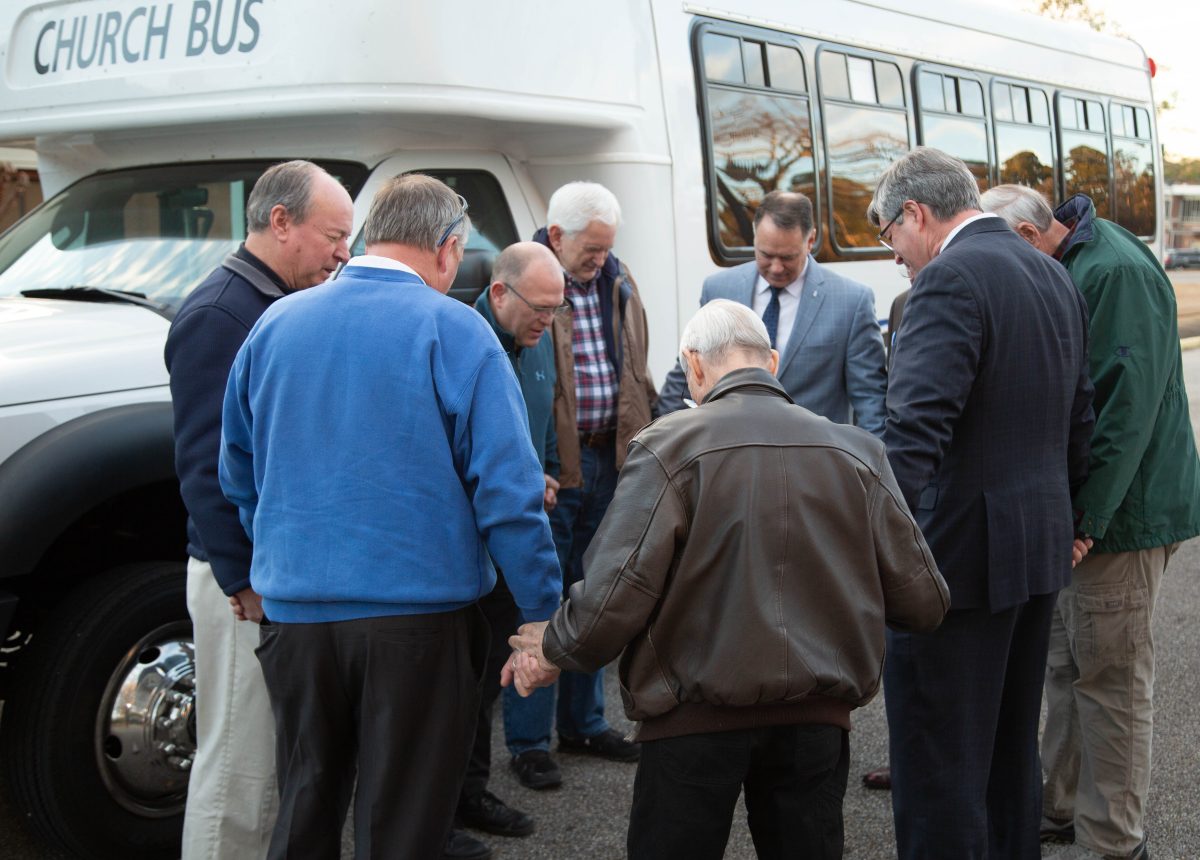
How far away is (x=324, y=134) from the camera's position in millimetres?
4496

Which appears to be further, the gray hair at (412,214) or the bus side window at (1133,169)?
the bus side window at (1133,169)

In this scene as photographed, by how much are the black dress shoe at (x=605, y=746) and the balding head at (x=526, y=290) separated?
1613 mm

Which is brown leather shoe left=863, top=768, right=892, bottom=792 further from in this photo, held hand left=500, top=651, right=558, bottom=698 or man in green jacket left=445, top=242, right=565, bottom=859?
held hand left=500, top=651, right=558, bottom=698

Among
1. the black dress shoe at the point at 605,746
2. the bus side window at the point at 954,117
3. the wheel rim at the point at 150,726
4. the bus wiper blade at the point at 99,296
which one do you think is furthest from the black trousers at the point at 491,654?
the bus side window at the point at 954,117

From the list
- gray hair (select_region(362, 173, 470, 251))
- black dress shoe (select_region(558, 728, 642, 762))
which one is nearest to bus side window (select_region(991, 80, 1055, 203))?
black dress shoe (select_region(558, 728, 642, 762))

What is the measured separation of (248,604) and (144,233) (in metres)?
2.07

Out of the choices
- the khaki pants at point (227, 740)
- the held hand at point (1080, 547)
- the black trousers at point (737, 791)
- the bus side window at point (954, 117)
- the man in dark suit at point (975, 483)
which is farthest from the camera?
the bus side window at point (954, 117)

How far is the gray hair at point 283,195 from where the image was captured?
3.16 m

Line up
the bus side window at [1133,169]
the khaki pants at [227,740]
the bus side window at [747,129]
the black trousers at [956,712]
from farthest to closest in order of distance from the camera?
the bus side window at [1133,169] → the bus side window at [747,129] → the khaki pants at [227,740] → the black trousers at [956,712]

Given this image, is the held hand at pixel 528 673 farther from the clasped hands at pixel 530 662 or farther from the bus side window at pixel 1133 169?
the bus side window at pixel 1133 169

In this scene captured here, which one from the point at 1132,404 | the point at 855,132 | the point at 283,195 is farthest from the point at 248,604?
the point at 855,132

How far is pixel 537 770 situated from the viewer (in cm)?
431

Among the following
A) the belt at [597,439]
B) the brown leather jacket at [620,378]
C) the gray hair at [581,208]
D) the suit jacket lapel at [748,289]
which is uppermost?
the gray hair at [581,208]

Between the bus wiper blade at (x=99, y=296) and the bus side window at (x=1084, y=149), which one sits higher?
the bus side window at (x=1084, y=149)
